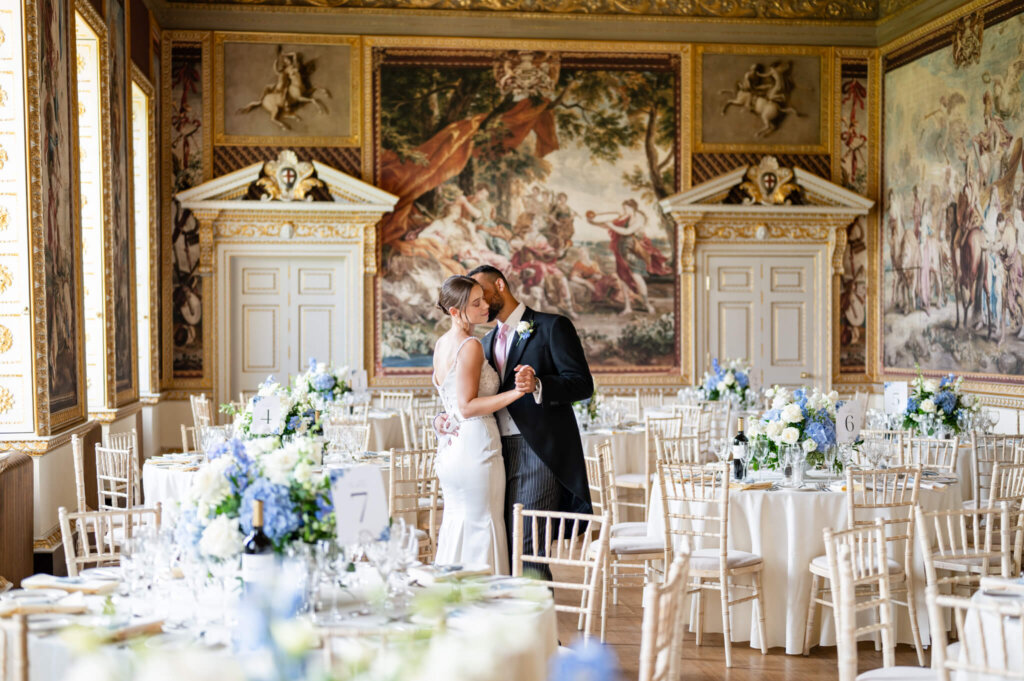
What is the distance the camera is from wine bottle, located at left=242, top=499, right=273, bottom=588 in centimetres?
314

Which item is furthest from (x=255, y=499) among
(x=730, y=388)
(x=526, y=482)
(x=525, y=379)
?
(x=730, y=388)

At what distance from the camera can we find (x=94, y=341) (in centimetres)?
975

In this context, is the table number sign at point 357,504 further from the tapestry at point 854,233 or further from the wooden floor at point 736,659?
the tapestry at point 854,233

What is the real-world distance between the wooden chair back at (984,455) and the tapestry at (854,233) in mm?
5316

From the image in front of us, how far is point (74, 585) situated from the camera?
11.8 ft

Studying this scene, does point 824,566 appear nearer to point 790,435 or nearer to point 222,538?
point 790,435

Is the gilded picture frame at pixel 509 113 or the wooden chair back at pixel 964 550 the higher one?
the gilded picture frame at pixel 509 113

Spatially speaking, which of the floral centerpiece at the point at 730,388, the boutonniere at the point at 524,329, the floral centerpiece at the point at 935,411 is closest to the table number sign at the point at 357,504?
the boutonniere at the point at 524,329

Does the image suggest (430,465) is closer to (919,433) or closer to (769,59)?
(919,433)

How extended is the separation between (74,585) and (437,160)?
1045 cm

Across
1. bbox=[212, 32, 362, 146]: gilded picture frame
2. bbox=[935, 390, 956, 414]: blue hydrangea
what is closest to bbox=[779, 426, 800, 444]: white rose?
bbox=[935, 390, 956, 414]: blue hydrangea

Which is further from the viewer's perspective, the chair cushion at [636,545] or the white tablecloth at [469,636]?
the chair cushion at [636,545]

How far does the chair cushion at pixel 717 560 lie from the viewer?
595cm

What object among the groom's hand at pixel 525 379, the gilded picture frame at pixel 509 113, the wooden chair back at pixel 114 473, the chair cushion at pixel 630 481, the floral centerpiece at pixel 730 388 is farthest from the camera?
the gilded picture frame at pixel 509 113
